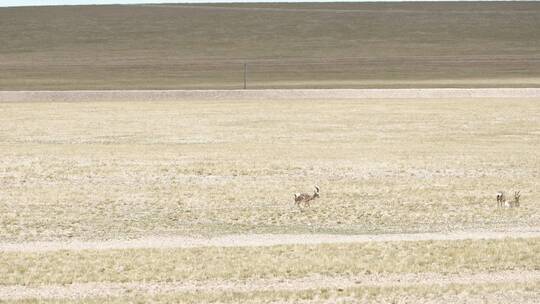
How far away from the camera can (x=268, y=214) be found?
44.5 ft

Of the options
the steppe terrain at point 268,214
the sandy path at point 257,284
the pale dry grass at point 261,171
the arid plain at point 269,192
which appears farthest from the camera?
the pale dry grass at point 261,171

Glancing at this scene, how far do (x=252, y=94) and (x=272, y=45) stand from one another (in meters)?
22.9

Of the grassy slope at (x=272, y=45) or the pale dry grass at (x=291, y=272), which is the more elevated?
the grassy slope at (x=272, y=45)

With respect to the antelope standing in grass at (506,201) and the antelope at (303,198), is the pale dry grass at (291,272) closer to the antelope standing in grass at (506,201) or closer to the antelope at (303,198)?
the antelope standing in grass at (506,201)

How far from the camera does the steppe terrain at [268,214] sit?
944cm

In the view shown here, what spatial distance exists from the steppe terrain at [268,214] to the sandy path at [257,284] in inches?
0.8

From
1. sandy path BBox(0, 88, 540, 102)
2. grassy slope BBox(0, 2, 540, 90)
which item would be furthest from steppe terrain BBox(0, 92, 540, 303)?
grassy slope BBox(0, 2, 540, 90)

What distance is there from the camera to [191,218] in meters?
13.4

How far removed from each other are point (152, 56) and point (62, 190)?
4632cm

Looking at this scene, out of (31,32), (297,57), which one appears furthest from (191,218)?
(31,32)

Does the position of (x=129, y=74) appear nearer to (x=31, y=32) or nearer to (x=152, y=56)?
(x=152, y=56)

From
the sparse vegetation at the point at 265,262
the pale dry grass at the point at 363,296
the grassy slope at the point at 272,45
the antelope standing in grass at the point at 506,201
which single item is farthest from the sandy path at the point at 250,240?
the grassy slope at the point at 272,45

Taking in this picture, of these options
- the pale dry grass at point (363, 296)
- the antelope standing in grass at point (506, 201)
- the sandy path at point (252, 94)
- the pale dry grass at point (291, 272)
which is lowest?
the pale dry grass at point (363, 296)

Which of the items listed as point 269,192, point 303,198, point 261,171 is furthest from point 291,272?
point 261,171
